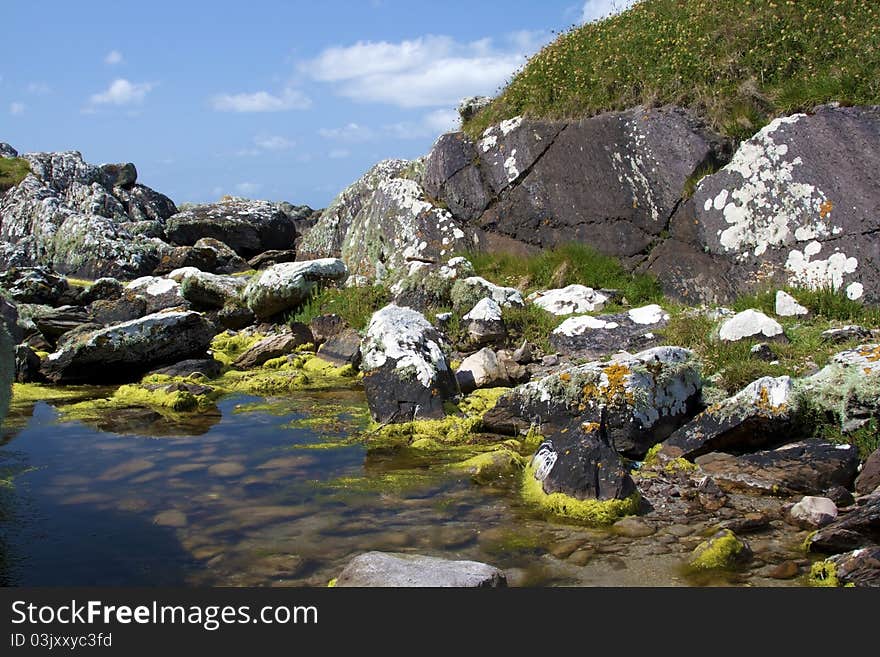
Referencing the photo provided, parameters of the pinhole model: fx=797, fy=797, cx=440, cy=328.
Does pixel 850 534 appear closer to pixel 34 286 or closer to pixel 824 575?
pixel 824 575

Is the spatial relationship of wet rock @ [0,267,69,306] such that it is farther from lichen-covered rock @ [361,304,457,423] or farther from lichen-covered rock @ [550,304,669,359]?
lichen-covered rock @ [550,304,669,359]

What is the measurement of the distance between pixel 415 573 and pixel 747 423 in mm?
4206

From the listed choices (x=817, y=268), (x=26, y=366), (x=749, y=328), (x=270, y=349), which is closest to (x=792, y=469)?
(x=749, y=328)

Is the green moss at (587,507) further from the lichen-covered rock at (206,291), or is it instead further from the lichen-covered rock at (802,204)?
the lichen-covered rock at (206,291)

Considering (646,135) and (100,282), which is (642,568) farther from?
(100,282)

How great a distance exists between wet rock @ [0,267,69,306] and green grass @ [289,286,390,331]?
6847mm

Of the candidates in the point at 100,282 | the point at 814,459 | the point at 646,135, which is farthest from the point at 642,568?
the point at 100,282

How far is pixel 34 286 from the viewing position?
18.4 meters

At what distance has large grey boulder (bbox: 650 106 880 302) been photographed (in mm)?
11789

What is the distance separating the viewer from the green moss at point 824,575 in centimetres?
518

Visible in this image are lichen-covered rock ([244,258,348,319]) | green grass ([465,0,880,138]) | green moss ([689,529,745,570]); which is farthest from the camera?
lichen-covered rock ([244,258,348,319])

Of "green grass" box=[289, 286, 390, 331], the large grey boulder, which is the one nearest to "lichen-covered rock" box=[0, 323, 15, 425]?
"green grass" box=[289, 286, 390, 331]

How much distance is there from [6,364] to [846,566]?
6.30m

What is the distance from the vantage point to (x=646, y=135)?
14.7 m
